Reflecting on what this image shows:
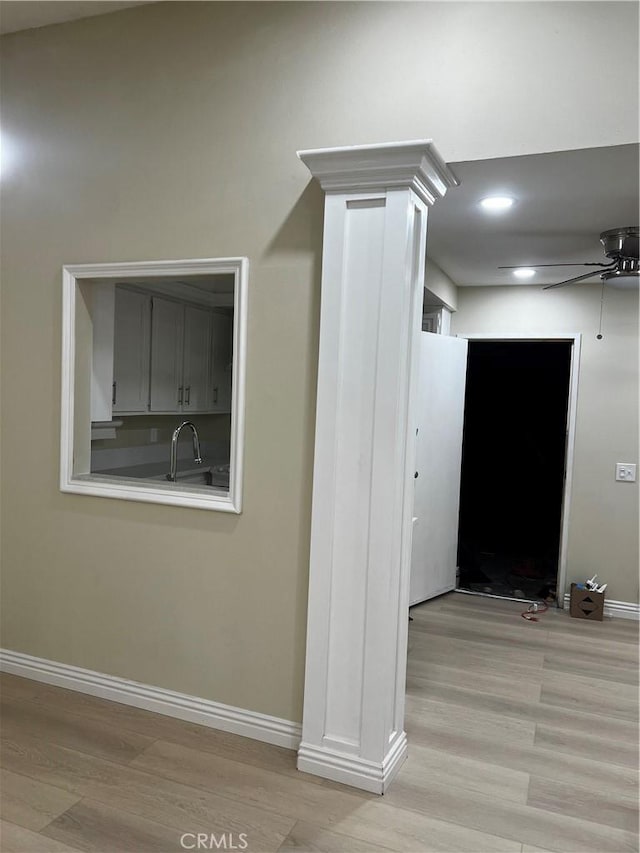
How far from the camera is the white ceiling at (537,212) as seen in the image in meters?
2.35

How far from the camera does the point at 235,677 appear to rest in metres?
2.68

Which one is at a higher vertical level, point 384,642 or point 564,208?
point 564,208

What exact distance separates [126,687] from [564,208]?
2944mm

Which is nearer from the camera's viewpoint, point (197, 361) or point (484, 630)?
point (484, 630)

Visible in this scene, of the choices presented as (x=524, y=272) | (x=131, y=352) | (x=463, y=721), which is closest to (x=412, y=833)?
(x=463, y=721)

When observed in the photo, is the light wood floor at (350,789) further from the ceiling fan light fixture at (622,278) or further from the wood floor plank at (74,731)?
the ceiling fan light fixture at (622,278)

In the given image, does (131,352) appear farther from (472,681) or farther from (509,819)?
(509,819)

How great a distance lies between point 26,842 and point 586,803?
6.15ft

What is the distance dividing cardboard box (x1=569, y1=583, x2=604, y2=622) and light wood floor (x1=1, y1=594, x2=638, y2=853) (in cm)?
Result: 110

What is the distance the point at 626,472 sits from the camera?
4.62 m

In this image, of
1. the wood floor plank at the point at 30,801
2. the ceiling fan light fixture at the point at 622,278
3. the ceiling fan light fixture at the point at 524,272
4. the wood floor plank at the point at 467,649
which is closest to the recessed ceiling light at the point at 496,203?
the ceiling fan light fixture at the point at 622,278

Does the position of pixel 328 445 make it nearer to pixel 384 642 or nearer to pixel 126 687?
pixel 384 642

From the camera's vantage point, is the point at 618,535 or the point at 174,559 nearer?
the point at 174,559

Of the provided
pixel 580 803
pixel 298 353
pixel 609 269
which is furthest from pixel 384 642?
pixel 609 269
